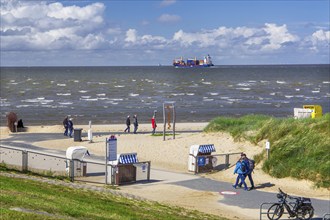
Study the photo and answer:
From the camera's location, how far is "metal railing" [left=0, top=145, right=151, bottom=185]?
21.7 metres

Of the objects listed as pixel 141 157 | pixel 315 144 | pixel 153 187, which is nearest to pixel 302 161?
pixel 315 144

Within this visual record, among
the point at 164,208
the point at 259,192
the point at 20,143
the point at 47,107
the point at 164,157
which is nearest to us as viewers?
the point at 164,208

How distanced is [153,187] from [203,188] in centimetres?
193

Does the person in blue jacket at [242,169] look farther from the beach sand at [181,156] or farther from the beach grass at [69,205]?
the beach grass at [69,205]

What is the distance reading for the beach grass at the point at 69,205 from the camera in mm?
11227

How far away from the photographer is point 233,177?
2422 cm

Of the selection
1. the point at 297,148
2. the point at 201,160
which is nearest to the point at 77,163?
the point at 201,160

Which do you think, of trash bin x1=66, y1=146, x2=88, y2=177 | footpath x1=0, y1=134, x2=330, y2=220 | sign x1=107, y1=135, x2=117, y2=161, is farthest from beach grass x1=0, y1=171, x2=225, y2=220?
trash bin x1=66, y1=146, x2=88, y2=177

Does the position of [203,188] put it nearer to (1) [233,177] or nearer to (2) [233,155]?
(1) [233,177]

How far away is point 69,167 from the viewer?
861 inches

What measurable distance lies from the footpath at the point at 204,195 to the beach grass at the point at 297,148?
Result: 2.46m

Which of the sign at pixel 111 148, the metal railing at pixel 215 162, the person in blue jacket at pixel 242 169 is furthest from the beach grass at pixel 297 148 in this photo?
the sign at pixel 111 148

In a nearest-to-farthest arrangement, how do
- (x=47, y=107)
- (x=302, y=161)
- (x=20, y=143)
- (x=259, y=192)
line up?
(x=259, y=192), (x=302, y=161), (x=20, y=143), (x=47, y=107)

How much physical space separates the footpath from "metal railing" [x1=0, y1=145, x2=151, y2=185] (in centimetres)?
59
